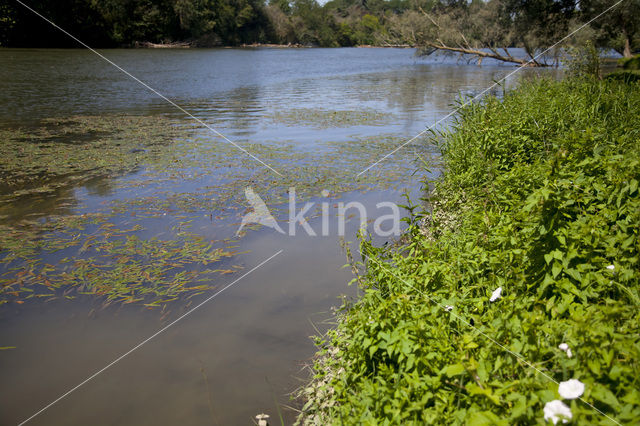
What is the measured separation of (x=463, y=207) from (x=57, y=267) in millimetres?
4082

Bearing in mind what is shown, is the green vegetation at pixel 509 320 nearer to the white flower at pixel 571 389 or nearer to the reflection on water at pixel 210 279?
the white flower at pixel 571 389

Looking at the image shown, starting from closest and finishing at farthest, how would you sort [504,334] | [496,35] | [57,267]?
[504,334] → [57,267] → [496,35]

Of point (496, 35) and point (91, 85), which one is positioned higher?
point (496, 35)

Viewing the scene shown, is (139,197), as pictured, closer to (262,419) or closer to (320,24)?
(262,419)

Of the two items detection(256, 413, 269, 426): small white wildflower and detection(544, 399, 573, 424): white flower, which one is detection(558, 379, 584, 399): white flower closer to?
detection(544, 399, 573, 424): white flower

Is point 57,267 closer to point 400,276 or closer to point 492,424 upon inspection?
point 400,276

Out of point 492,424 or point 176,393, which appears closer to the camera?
point 492,424

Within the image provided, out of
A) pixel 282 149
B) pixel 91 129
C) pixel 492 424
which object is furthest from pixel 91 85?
pixel 492 424

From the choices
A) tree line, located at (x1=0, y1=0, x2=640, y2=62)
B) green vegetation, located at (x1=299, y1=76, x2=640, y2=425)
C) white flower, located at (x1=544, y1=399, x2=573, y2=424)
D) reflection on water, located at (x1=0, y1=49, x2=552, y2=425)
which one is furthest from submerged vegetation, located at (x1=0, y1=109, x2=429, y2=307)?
tree line, located at (x1=0, y1=0, x2=640, y2=62)

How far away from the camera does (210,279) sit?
167 inches

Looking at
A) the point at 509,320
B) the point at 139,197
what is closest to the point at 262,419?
the point at 509,320

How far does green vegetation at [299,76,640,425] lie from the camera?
1734mm

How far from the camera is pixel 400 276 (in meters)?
2.95

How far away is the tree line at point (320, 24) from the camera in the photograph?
16938 millimetres
